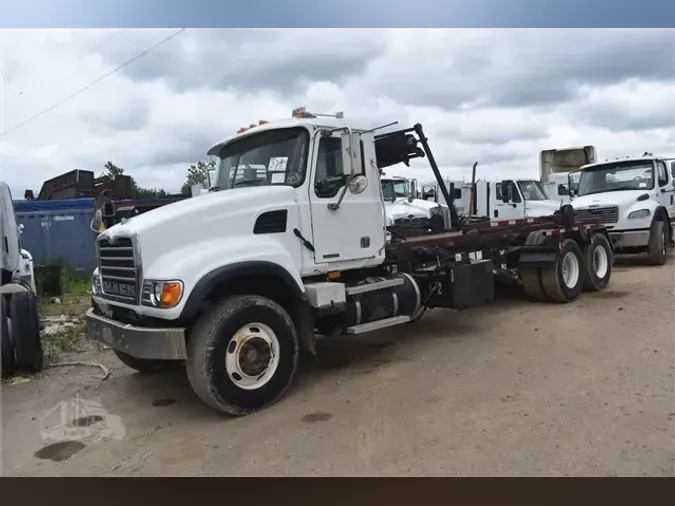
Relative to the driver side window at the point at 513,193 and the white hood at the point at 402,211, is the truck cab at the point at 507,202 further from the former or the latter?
the white hood at the point at 402,211

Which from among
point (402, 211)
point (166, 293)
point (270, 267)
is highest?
point (402, 211)

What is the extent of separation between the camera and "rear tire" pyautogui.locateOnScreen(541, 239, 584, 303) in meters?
8.30

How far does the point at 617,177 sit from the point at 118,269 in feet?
37.4

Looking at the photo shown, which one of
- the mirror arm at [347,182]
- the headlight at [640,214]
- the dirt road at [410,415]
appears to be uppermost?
the mirror arm at [347,182]

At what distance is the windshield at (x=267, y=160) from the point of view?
540 cm

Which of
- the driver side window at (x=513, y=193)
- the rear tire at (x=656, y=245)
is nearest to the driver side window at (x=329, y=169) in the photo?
the rear tire at (x=656, y=245)

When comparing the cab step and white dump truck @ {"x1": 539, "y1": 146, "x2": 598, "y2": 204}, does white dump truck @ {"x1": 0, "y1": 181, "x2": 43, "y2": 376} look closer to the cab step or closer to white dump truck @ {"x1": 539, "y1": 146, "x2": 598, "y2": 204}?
the cab step

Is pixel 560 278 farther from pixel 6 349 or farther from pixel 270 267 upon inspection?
pixel 6 349

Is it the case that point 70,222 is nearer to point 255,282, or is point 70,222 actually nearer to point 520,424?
Result: point 255,282

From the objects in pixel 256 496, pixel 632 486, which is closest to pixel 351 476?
pixel 256 496

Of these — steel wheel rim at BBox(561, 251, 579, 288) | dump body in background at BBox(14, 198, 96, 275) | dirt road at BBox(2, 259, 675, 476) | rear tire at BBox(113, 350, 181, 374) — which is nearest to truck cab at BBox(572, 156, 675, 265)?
steel wheel rim at BBox(561, 251, 579, 288)

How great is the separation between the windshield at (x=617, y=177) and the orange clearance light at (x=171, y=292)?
437 inches

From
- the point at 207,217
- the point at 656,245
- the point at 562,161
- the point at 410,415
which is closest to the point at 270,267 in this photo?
the point at 207,217

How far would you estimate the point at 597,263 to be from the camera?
9.66 meters
